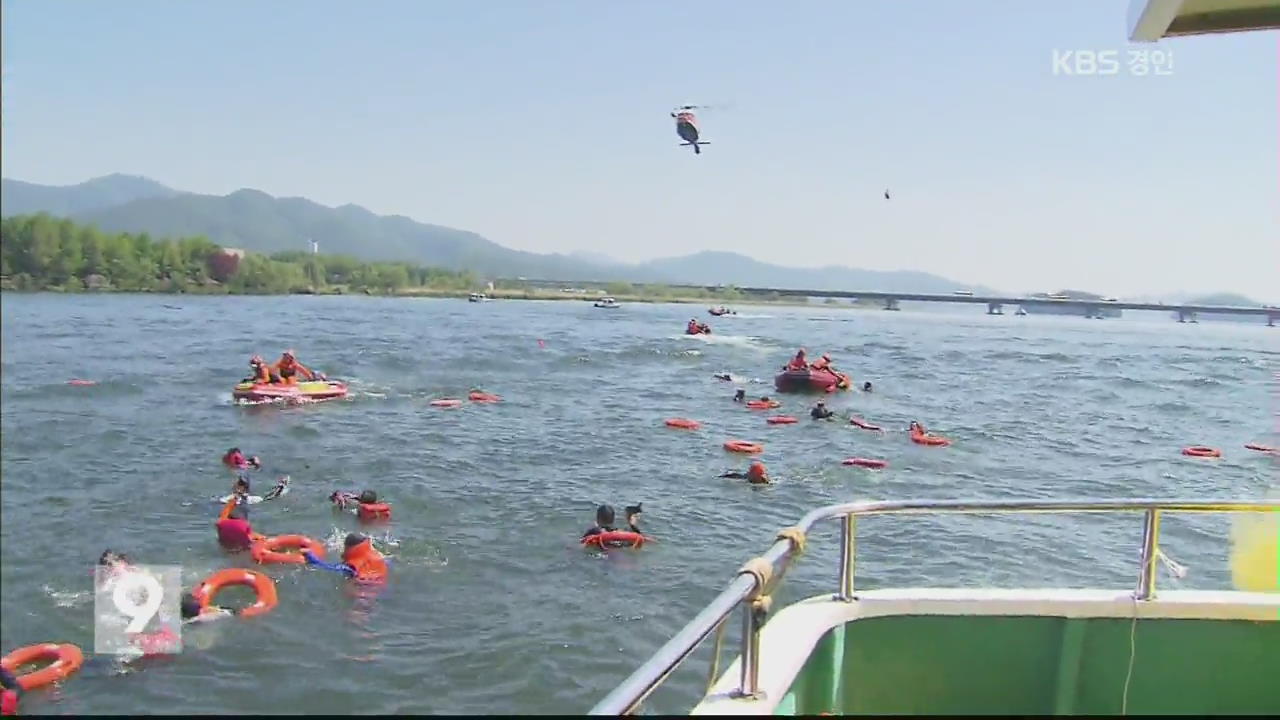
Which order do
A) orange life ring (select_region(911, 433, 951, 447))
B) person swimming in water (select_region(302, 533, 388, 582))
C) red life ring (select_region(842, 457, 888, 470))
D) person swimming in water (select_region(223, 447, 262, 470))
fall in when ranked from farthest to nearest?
orange life ring (select_region(911, 433, 951, 447)) → red life ring (select_region(842, 457, 888, 470)) → person swimming in water (select_region(223, 447, 262, 470)) → person swimming in water (select_region(302, 533, 388, 582))

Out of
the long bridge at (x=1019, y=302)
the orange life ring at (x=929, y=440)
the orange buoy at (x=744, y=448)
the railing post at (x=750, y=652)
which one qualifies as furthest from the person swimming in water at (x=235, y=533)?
the long bridge at (x=1019, y=302)

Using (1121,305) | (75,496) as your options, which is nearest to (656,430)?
(75,496)

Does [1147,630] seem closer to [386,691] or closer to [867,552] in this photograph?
[386,691]

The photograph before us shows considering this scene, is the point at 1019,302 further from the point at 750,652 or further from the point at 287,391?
the point at 750,652

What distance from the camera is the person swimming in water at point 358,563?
12719 millimetres

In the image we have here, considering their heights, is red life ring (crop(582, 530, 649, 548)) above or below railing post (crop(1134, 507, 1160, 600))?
below

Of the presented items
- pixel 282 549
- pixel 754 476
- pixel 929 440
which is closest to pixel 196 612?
pixel 282 549

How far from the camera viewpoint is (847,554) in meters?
4.10

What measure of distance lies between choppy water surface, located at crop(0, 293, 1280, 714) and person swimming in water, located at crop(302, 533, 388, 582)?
0.29 m

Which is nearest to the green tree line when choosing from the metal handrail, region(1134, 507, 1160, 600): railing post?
the metal handrail

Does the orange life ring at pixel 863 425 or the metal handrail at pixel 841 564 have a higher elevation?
the metal handrail at pixel 841 564

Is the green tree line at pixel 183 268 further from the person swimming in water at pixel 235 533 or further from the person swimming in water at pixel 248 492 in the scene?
the person swimming in water at pixel 248 492

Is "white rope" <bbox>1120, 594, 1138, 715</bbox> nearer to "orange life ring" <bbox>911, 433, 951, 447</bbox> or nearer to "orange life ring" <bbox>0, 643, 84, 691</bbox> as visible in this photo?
"orange life ring" <bbox>0, 643, 84, 691</bbox>

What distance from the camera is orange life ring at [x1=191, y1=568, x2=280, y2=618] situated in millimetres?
11281
